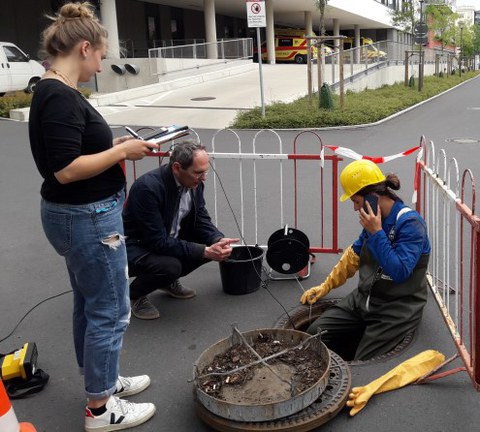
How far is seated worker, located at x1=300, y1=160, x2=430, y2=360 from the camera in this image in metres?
3.42

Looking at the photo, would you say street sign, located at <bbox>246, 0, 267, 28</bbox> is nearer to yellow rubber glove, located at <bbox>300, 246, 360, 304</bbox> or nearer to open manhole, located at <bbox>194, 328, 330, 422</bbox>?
yellow rubber glove, located at <bbox>300, 246, 360, 304</bbox>

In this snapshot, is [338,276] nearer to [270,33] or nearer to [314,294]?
[314,294]

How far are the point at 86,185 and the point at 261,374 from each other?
1436mm

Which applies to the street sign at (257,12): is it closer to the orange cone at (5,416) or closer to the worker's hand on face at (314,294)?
the worker's hand on face at (314,294)

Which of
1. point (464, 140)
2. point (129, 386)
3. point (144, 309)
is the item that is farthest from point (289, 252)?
point (464, 140)

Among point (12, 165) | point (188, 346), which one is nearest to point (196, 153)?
point (188, 346)

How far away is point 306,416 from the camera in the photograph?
9.24ft

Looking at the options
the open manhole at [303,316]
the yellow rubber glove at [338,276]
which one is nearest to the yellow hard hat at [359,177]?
the yellow rubber glove at [338,276]

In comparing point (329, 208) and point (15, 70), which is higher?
point (15, 70)

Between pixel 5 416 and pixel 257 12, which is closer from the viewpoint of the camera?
pixel 5 416

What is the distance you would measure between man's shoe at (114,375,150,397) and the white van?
702 inches

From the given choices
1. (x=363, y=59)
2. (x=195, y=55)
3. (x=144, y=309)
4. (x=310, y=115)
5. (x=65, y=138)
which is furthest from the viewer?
(x=195, y=55)

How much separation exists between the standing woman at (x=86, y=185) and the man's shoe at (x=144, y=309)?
4.55 feet

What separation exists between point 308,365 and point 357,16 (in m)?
49.0
